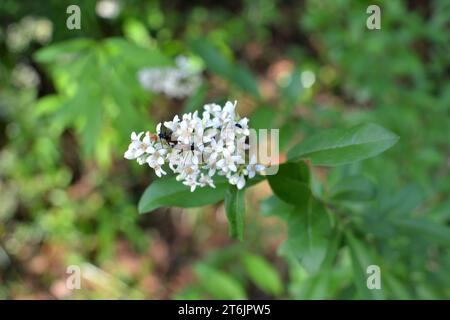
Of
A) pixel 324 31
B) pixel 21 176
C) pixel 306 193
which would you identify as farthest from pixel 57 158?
pixel 306 193

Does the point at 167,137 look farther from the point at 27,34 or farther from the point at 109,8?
the point at 27,34

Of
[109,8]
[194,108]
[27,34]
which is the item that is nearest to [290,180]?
[194,108]

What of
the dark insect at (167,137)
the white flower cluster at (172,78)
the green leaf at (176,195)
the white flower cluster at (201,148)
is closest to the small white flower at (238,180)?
the white flower cluster at (201,148)

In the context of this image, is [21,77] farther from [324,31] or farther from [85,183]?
[324,31]

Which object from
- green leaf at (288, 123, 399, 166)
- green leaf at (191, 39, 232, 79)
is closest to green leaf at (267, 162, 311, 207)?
green leaf at (288, 123, 399, 166)
